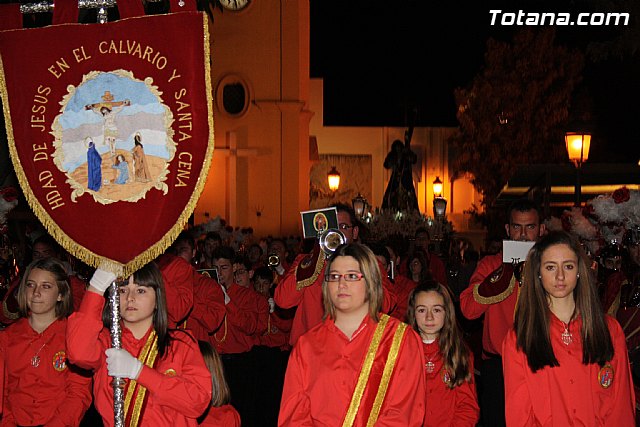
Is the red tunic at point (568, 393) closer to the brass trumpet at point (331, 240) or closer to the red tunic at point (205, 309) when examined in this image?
the brass trumpet at point (331, 240)

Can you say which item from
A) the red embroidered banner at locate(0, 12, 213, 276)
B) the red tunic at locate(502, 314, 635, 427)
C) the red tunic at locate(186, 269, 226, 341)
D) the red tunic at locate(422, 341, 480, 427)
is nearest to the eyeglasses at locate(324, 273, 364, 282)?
the red embroidered banner at locate(0, 12, 213, 276)

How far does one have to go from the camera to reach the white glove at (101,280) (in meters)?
5.00

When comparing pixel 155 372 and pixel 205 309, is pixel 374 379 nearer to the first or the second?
pixel 155 372

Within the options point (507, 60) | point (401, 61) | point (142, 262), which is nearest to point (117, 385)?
point (142, 262)

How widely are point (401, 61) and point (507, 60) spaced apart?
8.99 m

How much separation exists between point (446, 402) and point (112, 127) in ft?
9.73

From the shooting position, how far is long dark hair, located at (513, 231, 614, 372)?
520cm

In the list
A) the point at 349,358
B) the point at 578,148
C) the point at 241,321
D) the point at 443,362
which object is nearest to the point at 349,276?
the point at 349,358

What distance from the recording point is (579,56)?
3706 centimetres

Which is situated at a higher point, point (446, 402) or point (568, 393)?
point (568, 393)

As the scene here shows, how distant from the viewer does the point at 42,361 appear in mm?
6547

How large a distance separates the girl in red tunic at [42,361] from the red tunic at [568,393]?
275 centimetres

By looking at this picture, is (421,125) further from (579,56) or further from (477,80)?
(579,56)

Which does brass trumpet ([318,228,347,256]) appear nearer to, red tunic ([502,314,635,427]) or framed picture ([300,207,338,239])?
framed picture ([300,207,338,239])
